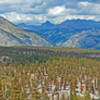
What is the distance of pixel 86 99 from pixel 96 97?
140 feet

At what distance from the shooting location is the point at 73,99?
15488 cm

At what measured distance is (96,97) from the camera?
193m

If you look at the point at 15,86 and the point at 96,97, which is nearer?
the point at 15,86

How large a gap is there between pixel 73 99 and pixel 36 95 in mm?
22882

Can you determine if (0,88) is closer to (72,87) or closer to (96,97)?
(72,87)

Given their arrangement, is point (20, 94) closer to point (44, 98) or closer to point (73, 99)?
point (44, 98)

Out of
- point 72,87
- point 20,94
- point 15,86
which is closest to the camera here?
point 20,94

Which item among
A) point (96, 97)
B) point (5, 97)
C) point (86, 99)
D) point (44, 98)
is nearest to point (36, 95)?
point (44, 98)

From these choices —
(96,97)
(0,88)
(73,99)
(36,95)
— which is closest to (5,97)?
(0,88)

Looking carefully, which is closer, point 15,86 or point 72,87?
point 15,86

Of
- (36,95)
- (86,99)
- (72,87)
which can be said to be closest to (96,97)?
(72,87)

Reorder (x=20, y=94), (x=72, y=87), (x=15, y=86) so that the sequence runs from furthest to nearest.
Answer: (x=72, y=87) → (x=15, y=86) → (x=20, y=94)

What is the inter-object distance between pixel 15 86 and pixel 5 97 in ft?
33.8

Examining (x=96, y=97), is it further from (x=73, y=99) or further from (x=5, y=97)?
(x=5, y=97)
